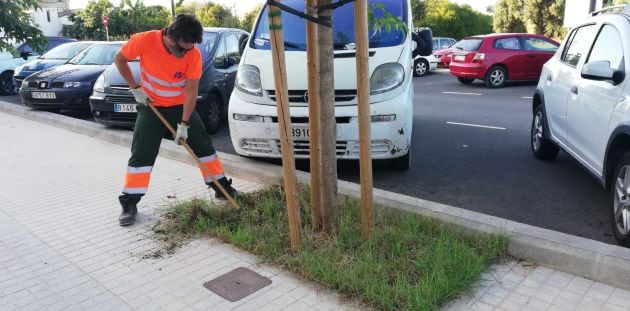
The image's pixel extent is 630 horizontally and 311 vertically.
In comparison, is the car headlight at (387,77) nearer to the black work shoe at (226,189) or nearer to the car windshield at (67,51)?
the black work shoe at (226,189)

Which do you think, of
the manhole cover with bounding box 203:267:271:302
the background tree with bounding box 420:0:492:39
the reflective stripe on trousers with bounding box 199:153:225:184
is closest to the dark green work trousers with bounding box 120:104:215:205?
the reflective stripe on trousers with bounding box 199:153:225:184

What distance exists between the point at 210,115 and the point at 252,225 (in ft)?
14.3

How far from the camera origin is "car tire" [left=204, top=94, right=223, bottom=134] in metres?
7.94

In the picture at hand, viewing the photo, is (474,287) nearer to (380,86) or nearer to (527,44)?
(380,86)

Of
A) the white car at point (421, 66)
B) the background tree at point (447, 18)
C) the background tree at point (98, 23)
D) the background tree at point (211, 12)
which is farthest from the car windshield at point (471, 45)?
the background tree at point (211, 12)

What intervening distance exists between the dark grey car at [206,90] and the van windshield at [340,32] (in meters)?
2.17

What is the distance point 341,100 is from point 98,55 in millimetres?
7335

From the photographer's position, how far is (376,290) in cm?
295

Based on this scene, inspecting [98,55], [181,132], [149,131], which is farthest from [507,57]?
[149,131]

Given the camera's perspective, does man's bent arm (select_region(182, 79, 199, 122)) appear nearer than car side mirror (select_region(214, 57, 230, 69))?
Yes

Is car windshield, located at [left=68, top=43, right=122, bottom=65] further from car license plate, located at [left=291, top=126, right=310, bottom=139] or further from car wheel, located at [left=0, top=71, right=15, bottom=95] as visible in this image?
car license plate, located at [left=291, top=126, right=310, bottom=139]

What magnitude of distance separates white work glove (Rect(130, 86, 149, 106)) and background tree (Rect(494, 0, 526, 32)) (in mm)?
29760

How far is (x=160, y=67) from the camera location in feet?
14.2

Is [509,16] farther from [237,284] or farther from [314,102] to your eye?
[237,284]
